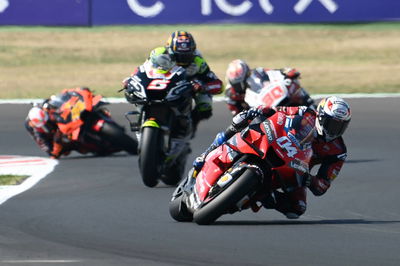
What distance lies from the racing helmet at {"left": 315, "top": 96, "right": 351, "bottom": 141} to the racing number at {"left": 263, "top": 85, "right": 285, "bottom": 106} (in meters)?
5.28

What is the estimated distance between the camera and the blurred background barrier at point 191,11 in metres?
28.6

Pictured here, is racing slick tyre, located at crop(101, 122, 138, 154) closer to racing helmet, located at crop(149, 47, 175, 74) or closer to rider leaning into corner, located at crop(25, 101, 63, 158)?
rider leaning into corner, located at crop(25, 101, 63, 158)

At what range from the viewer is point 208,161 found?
454 inches

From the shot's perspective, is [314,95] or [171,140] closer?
[171,140]

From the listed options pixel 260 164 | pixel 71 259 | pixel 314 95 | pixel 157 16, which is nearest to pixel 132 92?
pixel 260 164

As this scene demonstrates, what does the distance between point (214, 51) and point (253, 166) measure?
64.7 ft

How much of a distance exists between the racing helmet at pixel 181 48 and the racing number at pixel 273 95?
136 centimetres

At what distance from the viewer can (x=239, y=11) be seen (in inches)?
1143

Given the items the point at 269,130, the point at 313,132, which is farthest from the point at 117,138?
the point at 269,130

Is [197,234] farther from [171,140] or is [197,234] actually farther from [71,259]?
[171,140]

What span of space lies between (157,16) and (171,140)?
14.1 m

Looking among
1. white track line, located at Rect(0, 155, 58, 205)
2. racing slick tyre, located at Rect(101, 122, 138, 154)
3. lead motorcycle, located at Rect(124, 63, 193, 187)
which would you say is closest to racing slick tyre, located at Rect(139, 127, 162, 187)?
lead motorcycle, located at Rect(124, 63, 193, 187)

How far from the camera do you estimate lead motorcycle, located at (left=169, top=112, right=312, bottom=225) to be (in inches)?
432

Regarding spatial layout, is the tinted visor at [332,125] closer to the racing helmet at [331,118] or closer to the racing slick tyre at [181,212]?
the racing helmet at [331,118]
